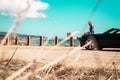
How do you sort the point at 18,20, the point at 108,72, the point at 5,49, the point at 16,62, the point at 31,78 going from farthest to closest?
the point at 16,62, the point at 108,72, the point at 31,78, the point at 5,49, the point at 18,20

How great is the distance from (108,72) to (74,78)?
21.0 inches

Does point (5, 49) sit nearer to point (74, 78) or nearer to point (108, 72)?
point (74, 78)

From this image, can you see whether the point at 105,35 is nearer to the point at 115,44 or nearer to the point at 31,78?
the point at 115,44

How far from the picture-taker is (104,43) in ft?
42.2

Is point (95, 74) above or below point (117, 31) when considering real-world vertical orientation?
below

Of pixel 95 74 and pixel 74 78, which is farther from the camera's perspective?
pixel 95 74

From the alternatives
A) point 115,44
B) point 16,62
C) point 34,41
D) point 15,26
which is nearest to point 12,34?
point 15,26

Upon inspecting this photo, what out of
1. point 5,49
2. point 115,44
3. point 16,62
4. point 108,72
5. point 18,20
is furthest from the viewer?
point 115,44

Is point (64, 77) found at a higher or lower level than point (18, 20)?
lower

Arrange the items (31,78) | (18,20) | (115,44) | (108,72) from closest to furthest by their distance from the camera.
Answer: (18,20) < (31,78) < (108,72) < (115,44)

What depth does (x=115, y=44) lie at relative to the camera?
12523 mm

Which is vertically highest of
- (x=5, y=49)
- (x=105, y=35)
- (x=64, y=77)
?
(x=105, y=35)

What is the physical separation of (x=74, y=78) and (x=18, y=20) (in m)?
1.65

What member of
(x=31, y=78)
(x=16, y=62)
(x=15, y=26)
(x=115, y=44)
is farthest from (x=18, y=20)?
(x=115, y=44)
